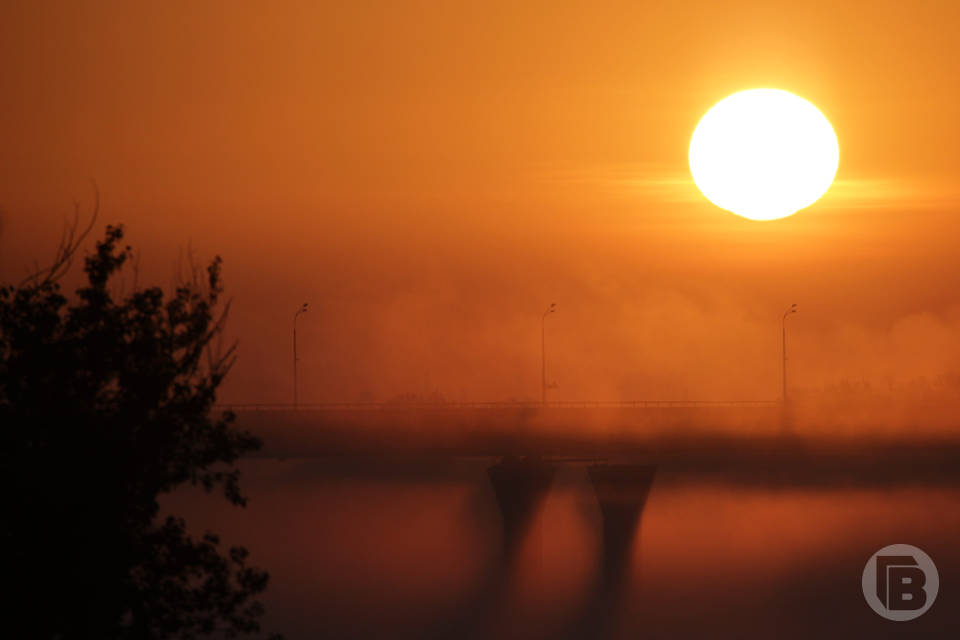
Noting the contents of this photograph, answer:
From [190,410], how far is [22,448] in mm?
2287

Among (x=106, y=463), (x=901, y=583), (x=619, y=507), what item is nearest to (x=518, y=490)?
(x=619, y=507)

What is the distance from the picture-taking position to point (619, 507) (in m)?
92.4

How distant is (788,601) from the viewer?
121375 mm

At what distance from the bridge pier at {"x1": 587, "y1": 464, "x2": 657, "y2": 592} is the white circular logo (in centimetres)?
1735

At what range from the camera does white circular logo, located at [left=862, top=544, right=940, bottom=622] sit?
102000mm

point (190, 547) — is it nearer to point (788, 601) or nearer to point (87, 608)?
point (87, 608)

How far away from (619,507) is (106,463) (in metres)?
77.2

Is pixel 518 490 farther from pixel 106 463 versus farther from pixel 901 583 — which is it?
pixel 106 463

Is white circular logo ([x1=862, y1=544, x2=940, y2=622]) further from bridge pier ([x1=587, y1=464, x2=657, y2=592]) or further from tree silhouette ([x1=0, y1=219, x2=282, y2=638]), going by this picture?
tree silhouette ([x1=0, y1=219, x2=282, y2=638])

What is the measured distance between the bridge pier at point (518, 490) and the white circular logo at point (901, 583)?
24302mm

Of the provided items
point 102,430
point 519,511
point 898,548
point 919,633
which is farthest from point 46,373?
point 919,633

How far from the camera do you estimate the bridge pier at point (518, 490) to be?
9019 centimetres

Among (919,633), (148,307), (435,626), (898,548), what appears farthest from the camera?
(919,633)

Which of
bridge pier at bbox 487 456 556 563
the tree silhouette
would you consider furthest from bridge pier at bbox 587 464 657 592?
the tree silhouette
